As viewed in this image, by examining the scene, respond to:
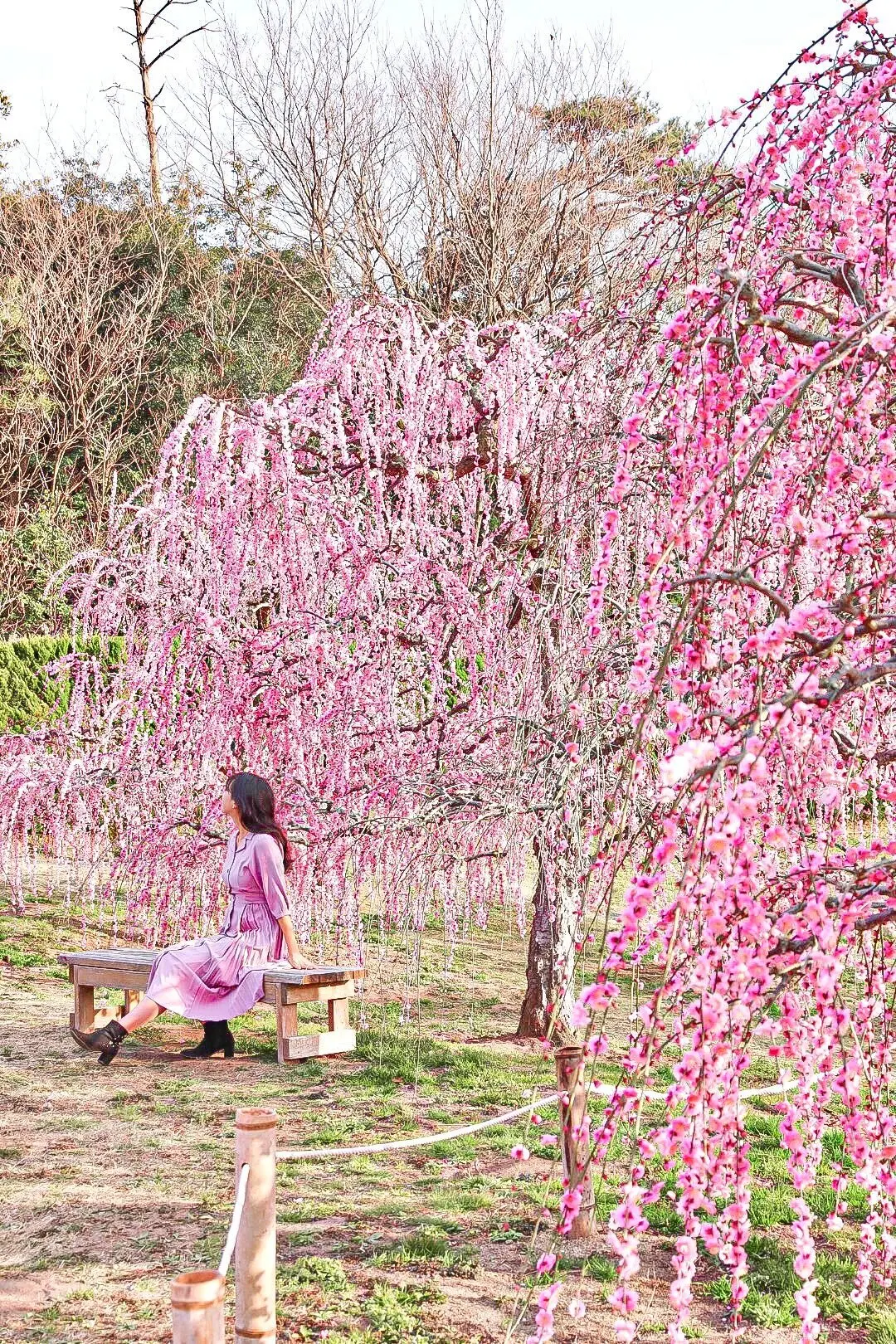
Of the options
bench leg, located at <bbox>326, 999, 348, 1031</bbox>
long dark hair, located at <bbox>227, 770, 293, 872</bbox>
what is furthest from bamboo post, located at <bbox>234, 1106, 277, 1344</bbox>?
bench leg, located at <bbox>326, 999, 348, 1031</bbox>

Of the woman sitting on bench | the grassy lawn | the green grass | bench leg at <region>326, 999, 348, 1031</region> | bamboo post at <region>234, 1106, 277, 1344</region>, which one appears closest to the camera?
bamboo post at <region>234, 1106, 277, 1344</region>

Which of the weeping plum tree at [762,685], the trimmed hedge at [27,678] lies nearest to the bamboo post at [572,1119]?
the weeping plum tree at [762,685]

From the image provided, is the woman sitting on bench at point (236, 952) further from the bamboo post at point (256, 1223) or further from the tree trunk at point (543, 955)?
the bamboo post at point (256, 1223)

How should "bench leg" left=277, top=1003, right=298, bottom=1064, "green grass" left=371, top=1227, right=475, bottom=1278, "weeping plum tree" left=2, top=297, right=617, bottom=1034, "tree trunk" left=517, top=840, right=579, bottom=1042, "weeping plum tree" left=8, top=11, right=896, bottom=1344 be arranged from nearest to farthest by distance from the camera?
"weeping plum tree" left=8, top=11, right=896, bottom=1344, "green grass" left=371, top=1227, right=475, bottom=1278, "weeping plum tree" left=2, top=297, right=617, bottom=1034, "bench leg" left=277, top=1003, right=298, bottom=1064, "tree trunk" left=517, top=840, right=579, bottom=1042

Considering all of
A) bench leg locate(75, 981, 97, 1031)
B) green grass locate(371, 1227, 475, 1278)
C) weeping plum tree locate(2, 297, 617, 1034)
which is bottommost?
green grass locate(371, 1227, 475, 1278)

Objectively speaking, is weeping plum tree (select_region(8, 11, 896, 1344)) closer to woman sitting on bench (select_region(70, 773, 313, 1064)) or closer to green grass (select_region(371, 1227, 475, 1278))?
woman sitting on bench (select_region(70, 773, 313, 1064))

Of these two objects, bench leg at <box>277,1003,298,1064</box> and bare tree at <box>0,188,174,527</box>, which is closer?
bench leg at <box>277,1003,298,1064</box>

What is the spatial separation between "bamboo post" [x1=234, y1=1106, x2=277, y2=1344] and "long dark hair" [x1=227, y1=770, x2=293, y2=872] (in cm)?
267

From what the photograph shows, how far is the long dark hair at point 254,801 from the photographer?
5145mm

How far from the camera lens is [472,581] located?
16.4 ft

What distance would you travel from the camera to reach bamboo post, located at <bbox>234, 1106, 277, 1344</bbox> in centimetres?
244

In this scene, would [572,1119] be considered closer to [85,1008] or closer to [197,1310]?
[197,1310]

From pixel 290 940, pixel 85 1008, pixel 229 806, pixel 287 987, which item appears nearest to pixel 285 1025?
pixel 287 987

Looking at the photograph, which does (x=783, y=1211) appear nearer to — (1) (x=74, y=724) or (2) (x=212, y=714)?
(2) (x=212, y=714)
